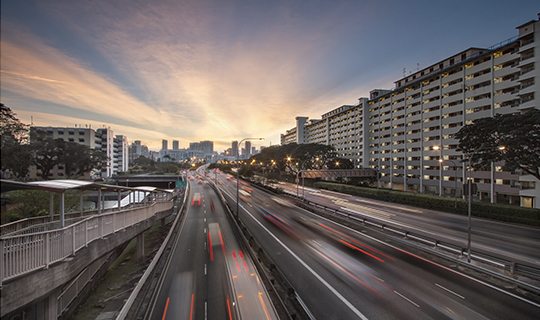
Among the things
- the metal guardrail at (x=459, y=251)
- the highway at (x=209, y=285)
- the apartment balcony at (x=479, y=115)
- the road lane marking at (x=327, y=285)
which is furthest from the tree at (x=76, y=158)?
the apartment balcony at (x=479, y=115)

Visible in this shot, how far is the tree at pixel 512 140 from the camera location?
22.1 metres

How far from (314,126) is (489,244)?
101 meters

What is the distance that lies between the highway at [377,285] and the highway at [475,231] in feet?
23.0

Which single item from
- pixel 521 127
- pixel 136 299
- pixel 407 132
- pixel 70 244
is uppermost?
pixel 407 132

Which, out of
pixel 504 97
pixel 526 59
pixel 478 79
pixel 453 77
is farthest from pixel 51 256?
pixel 453 77

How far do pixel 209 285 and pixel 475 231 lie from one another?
89.2ft

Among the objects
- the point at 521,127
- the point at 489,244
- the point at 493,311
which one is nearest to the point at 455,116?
the point at 521,127

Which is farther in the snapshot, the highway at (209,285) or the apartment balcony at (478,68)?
the apartment balcony at (478,68)

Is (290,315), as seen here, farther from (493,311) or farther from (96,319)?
(96,319)

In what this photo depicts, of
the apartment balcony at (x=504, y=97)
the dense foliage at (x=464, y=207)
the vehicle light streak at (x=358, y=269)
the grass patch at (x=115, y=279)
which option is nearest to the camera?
the grass patch at (x=115, y=279)

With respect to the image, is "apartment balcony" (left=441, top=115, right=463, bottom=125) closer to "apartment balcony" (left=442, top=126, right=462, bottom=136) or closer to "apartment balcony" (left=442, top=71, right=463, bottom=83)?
"apartment balcony" (left=442, top=126, right=462, bottom=136)

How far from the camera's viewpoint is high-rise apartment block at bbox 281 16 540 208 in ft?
113

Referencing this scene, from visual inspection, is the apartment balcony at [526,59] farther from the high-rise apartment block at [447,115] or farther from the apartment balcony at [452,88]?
the apartment balcony at [452,88]

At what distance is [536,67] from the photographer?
30.4 metres
